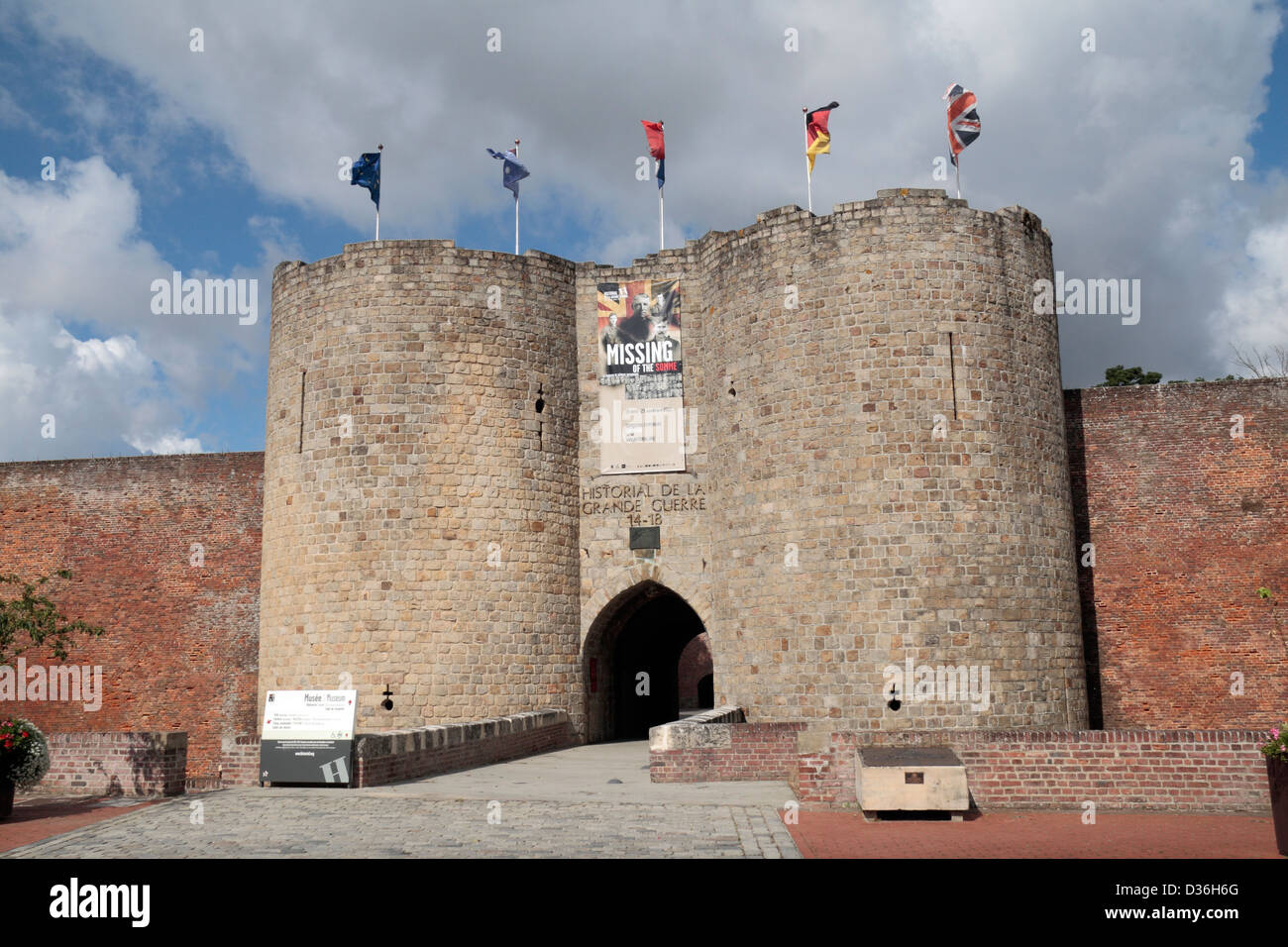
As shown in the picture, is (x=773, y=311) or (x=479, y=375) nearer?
(x=773, y=311)

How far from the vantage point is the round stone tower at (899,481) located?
17188 millimetres

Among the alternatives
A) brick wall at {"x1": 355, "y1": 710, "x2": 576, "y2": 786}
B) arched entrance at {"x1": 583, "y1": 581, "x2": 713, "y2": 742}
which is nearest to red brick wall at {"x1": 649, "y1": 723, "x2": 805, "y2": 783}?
brick wall at {"x1": 355, "y1": 710, "x2": 576, "y2": 786}

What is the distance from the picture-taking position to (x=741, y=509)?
1909cm

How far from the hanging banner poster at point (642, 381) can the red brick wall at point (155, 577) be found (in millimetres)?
8183

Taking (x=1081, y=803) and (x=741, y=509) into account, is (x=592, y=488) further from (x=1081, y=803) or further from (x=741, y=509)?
(x=1081, y=803)

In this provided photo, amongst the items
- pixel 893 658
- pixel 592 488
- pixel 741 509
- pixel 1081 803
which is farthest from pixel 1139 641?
pixel 592 488

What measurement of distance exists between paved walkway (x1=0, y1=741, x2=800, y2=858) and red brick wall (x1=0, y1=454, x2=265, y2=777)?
9.77 meters

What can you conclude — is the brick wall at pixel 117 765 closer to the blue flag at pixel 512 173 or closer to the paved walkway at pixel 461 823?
the paved walkway at pixel 461 823

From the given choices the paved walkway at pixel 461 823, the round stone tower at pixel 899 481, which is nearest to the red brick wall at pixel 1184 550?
the round stone tower at pixel 899 481

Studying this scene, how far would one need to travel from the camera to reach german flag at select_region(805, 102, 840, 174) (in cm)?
1994

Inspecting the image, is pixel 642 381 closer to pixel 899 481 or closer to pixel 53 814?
pixel 899 481

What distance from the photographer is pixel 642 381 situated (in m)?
21.3

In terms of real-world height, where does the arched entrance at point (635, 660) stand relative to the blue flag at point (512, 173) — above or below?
below

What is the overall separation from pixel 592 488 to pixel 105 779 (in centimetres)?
1021
